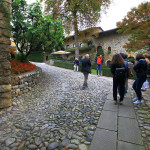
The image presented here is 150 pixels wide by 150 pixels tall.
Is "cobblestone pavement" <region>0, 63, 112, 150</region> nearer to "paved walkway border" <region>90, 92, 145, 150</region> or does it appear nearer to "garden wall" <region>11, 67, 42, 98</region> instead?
"paved walkway border" <region>90, 92, 145, 150</region>

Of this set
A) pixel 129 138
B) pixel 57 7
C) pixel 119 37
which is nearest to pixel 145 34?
pixel 129 138

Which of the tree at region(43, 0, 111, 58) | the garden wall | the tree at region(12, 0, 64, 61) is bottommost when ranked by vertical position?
the garden wall

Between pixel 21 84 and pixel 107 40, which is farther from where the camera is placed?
pixel 107 40

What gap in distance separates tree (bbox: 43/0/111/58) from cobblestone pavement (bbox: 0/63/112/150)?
35.4ft

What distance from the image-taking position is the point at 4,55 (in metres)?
3.46

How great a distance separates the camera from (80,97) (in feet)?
14.1

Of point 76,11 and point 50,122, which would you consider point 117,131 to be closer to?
point 50,122

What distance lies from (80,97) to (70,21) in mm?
11374

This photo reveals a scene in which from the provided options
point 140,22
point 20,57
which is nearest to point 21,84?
point 20,57

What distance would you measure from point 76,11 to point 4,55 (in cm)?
1200

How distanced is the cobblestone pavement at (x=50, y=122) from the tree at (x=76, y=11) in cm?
1079

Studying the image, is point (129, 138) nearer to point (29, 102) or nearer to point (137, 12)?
point (29, 102)

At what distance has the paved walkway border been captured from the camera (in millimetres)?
2018

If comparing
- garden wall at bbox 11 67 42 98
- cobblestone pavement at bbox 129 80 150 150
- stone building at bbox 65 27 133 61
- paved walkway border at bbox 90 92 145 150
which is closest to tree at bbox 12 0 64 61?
garden wall at bbox 11 67 42 98
